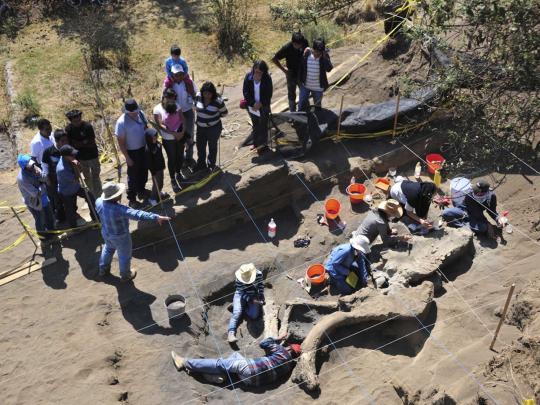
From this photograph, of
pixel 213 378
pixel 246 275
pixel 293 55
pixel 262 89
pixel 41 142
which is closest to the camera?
pixel 213 378

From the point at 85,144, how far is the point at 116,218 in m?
1.47

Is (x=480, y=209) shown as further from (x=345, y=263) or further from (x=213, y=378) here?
(x=213, y=378)

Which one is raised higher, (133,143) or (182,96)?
(182,96)

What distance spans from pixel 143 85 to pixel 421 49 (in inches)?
243

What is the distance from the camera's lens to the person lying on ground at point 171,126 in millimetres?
7391

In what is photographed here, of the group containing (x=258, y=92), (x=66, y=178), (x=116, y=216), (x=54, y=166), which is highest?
(x=258, y=92)

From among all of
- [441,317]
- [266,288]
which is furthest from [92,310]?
[441,317]

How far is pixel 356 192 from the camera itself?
8.59 m

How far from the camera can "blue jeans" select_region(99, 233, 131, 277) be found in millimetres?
6742

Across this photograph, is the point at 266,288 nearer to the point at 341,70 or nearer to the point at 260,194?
the point at 260,194

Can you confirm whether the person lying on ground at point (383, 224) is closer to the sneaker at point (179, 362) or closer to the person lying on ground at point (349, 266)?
the person lying on ground at point (349, 266)

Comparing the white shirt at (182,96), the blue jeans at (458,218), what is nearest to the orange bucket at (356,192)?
the blue jeans at (458,218)

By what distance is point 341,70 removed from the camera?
10953mm

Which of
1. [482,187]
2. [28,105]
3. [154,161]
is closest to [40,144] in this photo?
[154,161]
